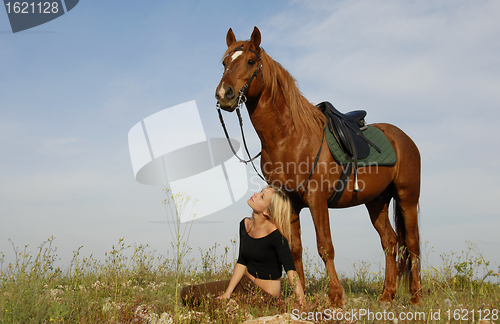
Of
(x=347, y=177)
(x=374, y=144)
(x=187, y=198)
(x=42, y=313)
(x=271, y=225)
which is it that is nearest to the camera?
(x=42, y=313)

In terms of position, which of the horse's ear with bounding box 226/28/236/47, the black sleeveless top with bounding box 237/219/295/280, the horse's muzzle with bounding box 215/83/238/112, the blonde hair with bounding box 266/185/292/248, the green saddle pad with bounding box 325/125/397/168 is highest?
the horse's ear with bounding box 226/28/236/47

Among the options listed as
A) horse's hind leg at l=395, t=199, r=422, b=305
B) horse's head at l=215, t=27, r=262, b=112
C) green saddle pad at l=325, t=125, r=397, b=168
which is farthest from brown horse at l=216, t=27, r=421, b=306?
horse's hind leg at l=395, t=199, r=422, b=305

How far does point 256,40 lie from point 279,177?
1.94 metres

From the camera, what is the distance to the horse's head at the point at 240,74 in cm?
441

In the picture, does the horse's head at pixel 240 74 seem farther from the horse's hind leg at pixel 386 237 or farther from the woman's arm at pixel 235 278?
the horse's hind leg at pixel 386 237

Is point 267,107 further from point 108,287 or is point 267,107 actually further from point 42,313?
point 42,313

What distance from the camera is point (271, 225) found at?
467cm

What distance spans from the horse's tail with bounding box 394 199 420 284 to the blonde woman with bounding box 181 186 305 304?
108 inches

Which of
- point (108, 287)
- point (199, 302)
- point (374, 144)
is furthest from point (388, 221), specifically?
point (108, 287)

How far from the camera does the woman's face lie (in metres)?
4.66

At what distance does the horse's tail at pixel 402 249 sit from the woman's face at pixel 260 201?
2992mm

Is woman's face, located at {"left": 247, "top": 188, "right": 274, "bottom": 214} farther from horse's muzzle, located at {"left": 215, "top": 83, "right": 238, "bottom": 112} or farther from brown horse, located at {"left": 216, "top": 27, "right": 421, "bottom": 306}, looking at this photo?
horse's muzzle, located at {"left": 215, "top": 83, "right": 238, "bottom": 112}

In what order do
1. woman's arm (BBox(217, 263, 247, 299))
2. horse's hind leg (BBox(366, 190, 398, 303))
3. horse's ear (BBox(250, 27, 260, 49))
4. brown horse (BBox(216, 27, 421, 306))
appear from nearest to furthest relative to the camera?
woman's arm (BBox(217, 263, 247, 299))
brown horse (BBox(216, 27, 421, 306))
horse's ear (BBox(250, 27, 260, 49))
horse's hind leg (BBox(366, 190, 398, 303))

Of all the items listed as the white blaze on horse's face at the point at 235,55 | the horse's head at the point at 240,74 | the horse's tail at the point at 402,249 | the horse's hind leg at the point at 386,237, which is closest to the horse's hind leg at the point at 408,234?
the horse's tail at the point at 402,249
